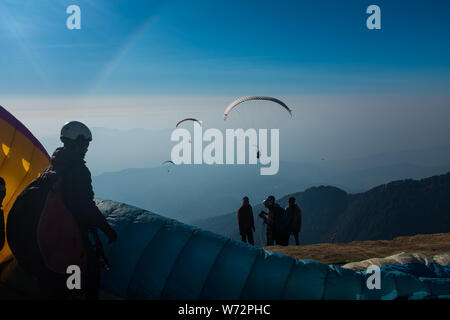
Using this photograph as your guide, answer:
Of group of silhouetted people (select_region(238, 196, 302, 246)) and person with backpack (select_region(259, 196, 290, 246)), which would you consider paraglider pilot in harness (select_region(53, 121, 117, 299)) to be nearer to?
group of silhouetted people (select_region(238, 196, 302, 246))

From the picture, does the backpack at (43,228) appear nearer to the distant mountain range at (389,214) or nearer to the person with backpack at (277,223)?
the person with backpack at (277,223)

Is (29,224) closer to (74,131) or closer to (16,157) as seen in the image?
(74,131)

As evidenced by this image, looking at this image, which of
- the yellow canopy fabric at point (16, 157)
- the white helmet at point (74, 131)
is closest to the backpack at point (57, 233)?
the white helmet at point (74, 131)

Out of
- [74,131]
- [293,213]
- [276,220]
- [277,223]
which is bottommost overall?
[277,223]

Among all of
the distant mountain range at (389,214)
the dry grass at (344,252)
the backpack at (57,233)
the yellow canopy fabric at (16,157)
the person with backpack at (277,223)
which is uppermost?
the yellow canopy fabric at (16,157)

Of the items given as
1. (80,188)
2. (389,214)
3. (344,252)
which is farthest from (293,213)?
(389,214)

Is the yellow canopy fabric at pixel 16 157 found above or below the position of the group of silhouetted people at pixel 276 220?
above
